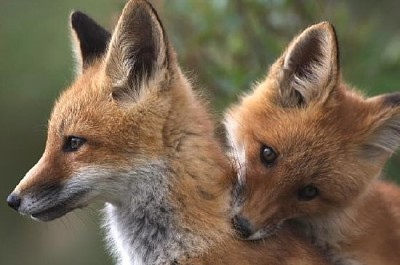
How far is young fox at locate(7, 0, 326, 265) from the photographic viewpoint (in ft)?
20.7

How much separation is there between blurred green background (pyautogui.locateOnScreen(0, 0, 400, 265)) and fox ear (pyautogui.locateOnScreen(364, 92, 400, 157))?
1296 mm

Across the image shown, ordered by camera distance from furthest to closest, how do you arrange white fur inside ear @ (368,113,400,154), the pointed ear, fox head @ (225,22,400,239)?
white fur inside ear @ (368,113,400,154) < fox head @ (225,22,400,239) < the pointed ear

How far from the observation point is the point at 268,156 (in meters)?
6.86

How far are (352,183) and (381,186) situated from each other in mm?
1317

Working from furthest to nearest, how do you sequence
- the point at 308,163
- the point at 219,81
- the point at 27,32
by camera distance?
1. the point at 27,32
2. the point at 219,81
3. the point at 308,163

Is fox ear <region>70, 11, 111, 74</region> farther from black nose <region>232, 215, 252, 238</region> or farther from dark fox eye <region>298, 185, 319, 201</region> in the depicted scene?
dark fox eye <region>298, 185, 319, 201</region>

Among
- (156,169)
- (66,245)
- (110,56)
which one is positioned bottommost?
(66,245)

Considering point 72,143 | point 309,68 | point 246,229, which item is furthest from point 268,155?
point 72,143

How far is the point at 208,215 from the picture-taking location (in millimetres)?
6434

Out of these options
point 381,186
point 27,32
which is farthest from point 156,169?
point 27,32

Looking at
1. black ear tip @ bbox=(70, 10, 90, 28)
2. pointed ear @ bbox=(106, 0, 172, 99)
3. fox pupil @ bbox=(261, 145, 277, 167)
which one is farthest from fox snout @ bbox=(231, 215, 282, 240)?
black ear tip @ bbox=(70, 10, 90, 28)

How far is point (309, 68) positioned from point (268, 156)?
0.77m

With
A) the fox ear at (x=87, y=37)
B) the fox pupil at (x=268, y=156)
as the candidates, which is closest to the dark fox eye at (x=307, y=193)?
the fox pupil at (x=268, y=156)

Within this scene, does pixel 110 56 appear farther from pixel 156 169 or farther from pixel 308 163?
pixel 308 163
